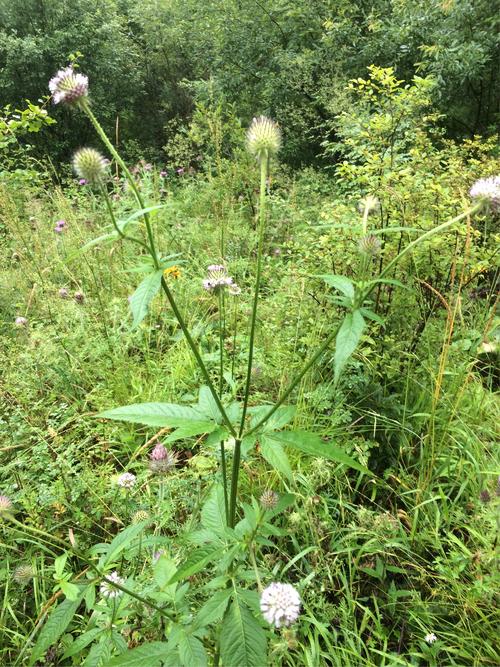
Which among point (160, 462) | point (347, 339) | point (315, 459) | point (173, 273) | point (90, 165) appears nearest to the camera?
point (347, 339)

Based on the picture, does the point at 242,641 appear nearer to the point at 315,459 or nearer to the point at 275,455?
the point at 275,455

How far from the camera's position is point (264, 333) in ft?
8.98

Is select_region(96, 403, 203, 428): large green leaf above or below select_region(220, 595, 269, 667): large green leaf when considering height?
above

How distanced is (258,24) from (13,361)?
29.2 feet

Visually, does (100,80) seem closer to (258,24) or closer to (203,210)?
(258,24)

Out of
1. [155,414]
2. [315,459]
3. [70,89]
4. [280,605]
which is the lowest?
[315,459]

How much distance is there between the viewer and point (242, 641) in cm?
93

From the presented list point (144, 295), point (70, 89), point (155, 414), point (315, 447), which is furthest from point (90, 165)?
point (315, 447)

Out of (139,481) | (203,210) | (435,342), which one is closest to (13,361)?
(139,481)

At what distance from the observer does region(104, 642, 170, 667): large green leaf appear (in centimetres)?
100

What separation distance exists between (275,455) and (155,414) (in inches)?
11.5

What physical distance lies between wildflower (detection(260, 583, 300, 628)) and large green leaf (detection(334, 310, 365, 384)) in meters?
0.48

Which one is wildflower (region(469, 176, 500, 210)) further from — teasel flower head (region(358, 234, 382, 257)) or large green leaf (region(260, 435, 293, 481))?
large green leaf (region(260, 435, 293, 481))

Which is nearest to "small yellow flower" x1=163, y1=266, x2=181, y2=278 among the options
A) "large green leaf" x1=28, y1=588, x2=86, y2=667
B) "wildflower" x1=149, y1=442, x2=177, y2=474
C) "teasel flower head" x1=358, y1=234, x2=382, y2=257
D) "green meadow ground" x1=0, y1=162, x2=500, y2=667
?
"green meadow ground" x1=0, y1=162, x2=500, y2=667
